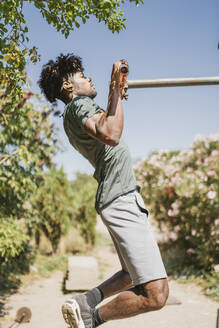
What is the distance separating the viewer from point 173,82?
2.19 meters

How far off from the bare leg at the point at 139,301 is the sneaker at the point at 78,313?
11 cm

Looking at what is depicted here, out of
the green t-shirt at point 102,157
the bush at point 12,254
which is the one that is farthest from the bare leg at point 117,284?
the bush at point 12,254

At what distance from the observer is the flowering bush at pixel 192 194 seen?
201 inches

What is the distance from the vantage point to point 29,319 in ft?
11.6

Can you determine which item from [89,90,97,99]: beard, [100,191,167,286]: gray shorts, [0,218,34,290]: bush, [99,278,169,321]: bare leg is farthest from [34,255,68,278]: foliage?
[89,90,97,99]: beard

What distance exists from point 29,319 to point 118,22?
10.0 ft

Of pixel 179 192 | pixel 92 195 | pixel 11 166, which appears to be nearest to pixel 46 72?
pixel 11 166

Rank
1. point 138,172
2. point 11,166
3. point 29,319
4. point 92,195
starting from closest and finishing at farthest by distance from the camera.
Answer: point 29,319, point 11,166, point 138,172, point 92,195

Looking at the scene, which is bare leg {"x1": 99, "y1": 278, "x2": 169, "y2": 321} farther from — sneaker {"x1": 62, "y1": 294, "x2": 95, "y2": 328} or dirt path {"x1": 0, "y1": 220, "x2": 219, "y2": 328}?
dirt path {"x1": 0, "y1": 220, "x2": 219, "y2": 328}

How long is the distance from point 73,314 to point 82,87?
148 cm

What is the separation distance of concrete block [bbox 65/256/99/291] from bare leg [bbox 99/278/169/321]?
10.1 ft

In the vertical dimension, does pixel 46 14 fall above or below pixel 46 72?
above

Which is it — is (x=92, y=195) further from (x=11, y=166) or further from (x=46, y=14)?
(x=46, y=14)

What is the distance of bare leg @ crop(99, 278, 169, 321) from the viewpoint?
6.28ft
